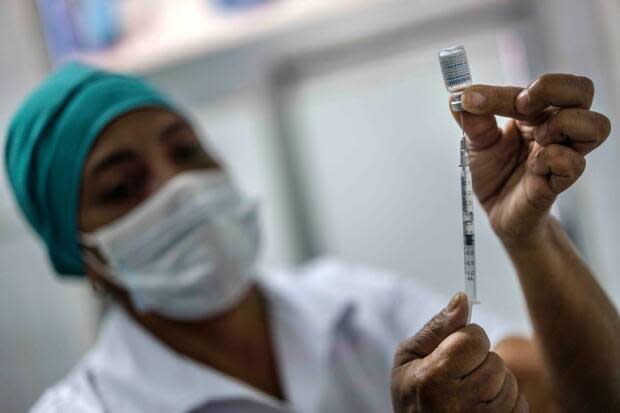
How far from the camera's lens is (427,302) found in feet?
3.51


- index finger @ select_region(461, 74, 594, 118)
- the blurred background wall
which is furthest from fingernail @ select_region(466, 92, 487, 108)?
the blurred background wall

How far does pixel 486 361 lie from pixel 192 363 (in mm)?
613

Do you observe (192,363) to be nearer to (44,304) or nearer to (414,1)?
(44,304)

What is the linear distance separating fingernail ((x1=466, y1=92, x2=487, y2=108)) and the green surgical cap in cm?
67

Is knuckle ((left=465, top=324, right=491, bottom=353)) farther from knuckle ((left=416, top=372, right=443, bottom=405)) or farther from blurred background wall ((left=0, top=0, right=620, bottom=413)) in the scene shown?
blurred background wall ((left=0, top=0, right=620, bottom=413))

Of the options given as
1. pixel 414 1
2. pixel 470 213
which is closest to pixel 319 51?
pixel 414 1

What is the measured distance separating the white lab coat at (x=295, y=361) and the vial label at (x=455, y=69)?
0.38 metres

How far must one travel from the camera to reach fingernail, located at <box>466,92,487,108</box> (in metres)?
0.50

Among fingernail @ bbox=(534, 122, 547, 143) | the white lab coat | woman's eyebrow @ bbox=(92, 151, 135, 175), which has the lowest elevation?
the white lab coat

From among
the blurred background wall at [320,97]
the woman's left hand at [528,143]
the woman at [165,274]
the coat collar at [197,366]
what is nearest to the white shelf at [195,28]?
the blurred background wall at [320,97]

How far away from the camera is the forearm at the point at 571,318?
0.57 meters

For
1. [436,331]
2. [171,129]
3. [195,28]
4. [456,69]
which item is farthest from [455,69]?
[195,28]

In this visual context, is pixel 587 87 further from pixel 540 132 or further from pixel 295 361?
pixel 295 361

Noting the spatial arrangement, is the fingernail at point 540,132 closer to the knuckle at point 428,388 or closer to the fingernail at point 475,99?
the fingernail at point 475,99
